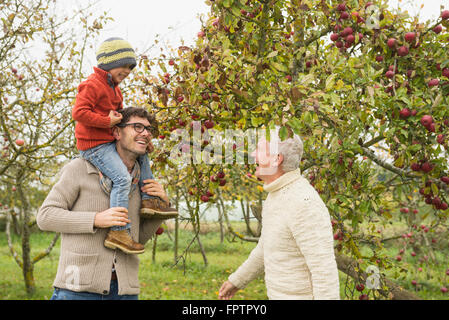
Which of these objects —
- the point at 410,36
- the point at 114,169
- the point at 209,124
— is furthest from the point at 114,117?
the point at 410,36

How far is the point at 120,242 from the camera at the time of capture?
1.90 m

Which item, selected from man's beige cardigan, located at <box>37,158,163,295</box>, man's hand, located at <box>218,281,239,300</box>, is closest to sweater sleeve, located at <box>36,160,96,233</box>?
man's beige cardigan, located at <box>37,158,163,295</box>

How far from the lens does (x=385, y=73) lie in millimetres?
2807

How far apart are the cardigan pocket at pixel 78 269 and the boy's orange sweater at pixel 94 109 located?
22.7 inches

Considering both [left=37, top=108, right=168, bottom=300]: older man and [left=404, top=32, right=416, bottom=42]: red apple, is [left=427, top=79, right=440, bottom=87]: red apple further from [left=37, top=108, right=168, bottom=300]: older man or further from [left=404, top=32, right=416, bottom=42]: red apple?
[left=37, top=108, right=168, bottom=300]: older man

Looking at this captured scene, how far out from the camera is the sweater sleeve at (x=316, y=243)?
1.69 m

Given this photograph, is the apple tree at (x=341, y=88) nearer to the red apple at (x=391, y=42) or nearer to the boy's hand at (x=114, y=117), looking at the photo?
the red apple at (x=391, y=42)

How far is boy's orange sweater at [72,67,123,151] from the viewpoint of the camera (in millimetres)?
2039

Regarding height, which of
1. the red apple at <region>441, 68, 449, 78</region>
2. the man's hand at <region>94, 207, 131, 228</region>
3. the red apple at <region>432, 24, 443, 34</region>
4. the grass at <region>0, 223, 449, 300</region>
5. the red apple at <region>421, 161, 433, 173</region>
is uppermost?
the red apple at <region>432, 24, 443, 34</region>

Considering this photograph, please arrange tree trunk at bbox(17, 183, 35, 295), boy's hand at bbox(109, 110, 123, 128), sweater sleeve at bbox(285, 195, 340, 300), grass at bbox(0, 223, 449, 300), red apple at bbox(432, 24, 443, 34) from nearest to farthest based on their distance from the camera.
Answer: sweater sleeve at bbox(285, 195, 340, 300)
boy's hand at bbox(109, 110, 123, 128)
red apple at bbox(432, 24, 443, 34)
tree trunk at bbox(17, 183, 35, 295)
grass at bbox(0, 223, 449, 300)

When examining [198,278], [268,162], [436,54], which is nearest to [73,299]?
[268,162]

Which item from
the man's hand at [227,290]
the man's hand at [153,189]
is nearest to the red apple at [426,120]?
the man's hand at [227,290]

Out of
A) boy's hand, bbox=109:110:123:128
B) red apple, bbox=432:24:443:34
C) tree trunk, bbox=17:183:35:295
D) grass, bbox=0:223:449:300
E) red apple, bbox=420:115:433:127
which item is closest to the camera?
boy's hand, bbox=109:110:123:128

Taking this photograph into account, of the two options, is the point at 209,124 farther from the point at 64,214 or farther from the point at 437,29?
the point at 437,29
